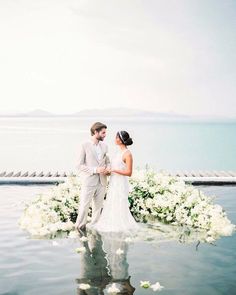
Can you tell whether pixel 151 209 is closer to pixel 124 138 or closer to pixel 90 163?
pixel 90 163

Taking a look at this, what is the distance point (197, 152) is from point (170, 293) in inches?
3202

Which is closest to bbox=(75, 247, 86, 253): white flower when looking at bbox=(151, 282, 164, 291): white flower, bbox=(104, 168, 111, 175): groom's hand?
bbox=(104, 168, 111, 175): groom's hand

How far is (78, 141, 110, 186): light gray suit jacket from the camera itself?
1152 cm

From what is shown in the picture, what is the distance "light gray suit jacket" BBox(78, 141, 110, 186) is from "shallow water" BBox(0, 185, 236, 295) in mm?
1431

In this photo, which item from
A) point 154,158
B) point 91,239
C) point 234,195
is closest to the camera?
point 91,239

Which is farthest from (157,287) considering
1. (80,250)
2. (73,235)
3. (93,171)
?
(93,171)

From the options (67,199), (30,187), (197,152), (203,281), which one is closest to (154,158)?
(197,152)

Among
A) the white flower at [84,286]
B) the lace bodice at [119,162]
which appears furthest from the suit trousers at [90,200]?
the white flower at [84,286]

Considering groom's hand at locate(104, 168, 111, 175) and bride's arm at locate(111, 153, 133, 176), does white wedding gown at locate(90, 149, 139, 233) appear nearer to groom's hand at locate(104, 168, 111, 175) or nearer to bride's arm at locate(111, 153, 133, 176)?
groom's hand at locate(104, 168, 111, 175)

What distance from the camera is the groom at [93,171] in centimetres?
1148

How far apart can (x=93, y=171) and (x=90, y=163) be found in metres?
0.24

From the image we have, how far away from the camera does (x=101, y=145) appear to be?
1173 centimetres

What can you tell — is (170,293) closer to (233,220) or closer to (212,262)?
(212,262)

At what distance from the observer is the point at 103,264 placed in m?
9.36
